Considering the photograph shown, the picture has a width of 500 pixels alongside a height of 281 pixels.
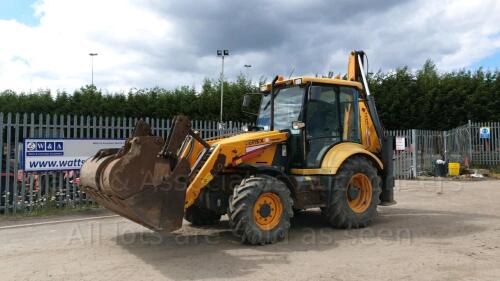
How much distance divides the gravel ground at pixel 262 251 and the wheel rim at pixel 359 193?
43cm

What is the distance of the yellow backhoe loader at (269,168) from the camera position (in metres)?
6.69

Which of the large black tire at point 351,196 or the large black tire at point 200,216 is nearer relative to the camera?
the large black tire at point 351,196

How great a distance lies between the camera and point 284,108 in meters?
8.87

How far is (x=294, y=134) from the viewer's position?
8578mm

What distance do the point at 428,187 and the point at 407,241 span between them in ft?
33.5

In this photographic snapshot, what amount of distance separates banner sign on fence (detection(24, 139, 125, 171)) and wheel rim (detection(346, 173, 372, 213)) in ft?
21.5

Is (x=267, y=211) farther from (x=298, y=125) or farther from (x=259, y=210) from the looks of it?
(x=298, y=125)

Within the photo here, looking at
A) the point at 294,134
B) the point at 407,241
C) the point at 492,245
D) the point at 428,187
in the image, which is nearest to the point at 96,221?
the point at 294,134

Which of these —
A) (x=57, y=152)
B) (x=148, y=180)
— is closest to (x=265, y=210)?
(x=148, y=180)

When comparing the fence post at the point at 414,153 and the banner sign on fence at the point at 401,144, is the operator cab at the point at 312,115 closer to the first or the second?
the banner sign on fence at the point at 401,144

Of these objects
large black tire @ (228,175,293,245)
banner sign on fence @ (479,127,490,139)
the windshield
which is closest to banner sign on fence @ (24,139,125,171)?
the windshield

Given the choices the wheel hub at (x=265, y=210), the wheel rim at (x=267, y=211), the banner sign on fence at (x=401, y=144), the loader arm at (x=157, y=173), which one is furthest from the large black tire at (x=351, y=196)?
the banner sign on fence at (x=401, y=144)

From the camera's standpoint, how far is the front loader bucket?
6480mm

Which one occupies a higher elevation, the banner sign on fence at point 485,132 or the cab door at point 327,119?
the banner sign on fence at point 485,132
